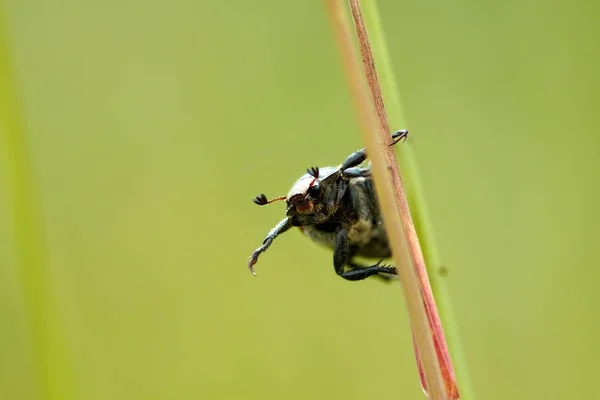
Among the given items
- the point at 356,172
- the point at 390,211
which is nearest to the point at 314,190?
the point at 356,172

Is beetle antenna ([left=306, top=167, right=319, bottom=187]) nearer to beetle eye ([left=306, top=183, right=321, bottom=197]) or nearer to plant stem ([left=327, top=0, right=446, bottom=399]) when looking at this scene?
beetle eye ([left=306, top=183, right=321, bottom=197])

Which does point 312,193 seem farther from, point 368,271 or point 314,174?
point 368,271

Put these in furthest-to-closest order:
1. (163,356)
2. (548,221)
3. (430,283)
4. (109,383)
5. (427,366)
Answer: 1. (548,221)
2. (163,356)
3. (109,383)
4. (430,283)
5. (427,366)

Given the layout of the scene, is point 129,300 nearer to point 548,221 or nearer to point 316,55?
point 316,55

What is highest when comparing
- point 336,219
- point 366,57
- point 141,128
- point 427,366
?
point 141,128

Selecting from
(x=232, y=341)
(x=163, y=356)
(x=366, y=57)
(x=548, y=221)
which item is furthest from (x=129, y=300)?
(x=366, y=57)

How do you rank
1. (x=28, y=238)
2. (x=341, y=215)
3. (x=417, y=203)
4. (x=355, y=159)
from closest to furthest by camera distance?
1. (x=417, y=203)
2. (x=28, y=238)
3. (x=355, y=159)
4. (x=341, y=215)
